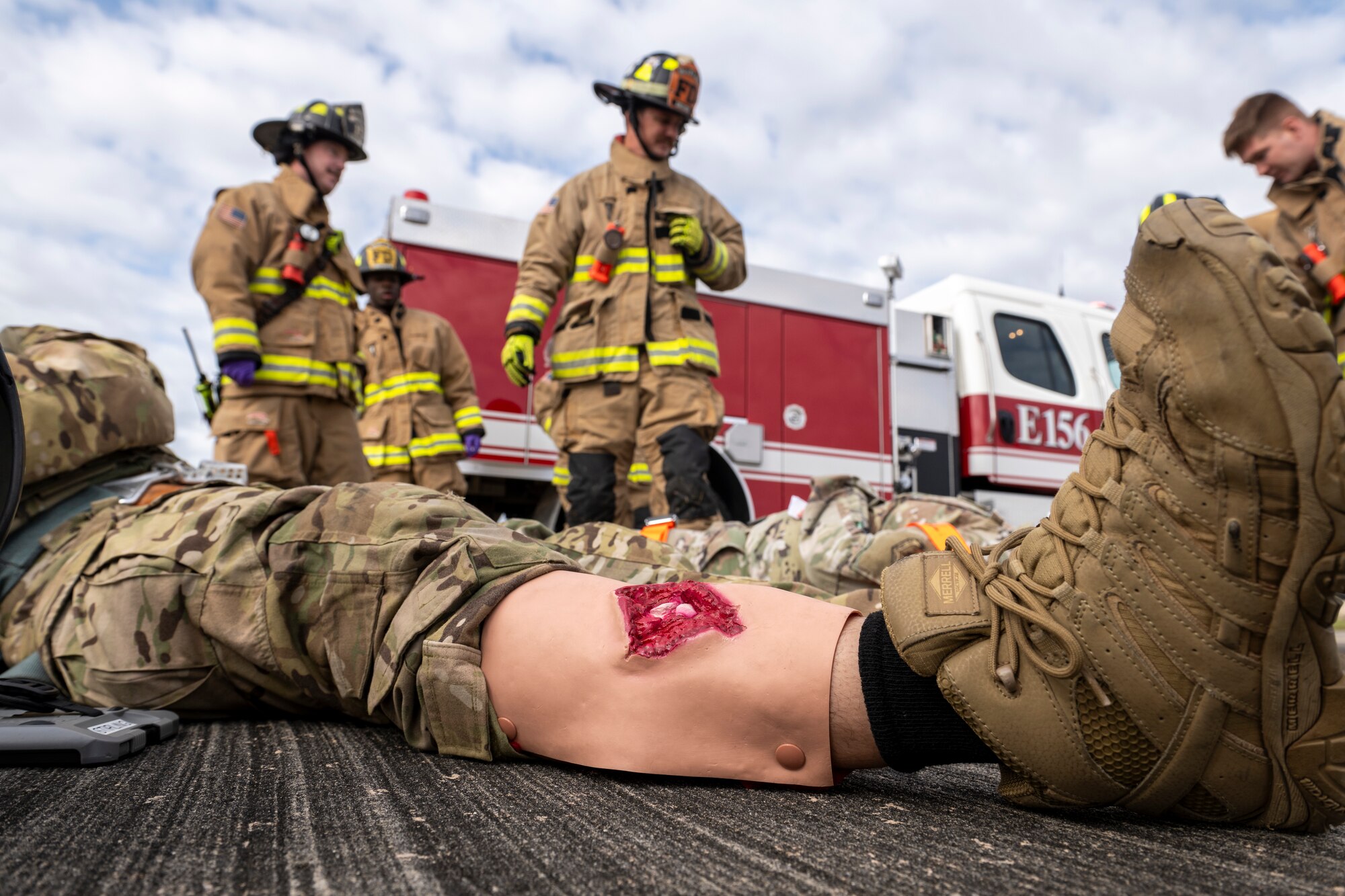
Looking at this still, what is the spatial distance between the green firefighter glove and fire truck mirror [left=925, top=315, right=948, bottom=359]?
282cm

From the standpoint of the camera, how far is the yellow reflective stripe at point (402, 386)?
4367mm

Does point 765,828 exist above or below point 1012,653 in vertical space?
below

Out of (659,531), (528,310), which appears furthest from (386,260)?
(659,531)

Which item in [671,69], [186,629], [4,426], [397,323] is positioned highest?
[671,69]

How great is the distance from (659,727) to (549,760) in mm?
203

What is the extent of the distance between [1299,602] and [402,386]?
164 inches

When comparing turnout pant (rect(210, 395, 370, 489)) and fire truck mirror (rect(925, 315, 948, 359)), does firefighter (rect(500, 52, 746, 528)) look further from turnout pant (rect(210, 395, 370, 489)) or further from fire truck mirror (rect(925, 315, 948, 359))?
fire truck mirror (rect(925, 315, 948, 359))

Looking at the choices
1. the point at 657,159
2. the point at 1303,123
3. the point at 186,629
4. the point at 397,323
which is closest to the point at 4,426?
the point at 186,629

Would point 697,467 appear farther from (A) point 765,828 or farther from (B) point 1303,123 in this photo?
(B) point 1303,123

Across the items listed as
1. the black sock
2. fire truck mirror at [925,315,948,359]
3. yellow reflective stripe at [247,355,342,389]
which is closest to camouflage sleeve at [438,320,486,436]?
yellow reflective stripe at [247,355,342,389]

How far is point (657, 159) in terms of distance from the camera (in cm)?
370

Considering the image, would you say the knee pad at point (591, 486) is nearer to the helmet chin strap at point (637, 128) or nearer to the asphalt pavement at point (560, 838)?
the helmet chin strap at point (637, 128)

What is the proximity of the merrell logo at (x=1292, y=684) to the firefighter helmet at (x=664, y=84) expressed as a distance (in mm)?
3202

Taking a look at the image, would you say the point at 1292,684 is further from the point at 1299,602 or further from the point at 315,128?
the point at 315,128
